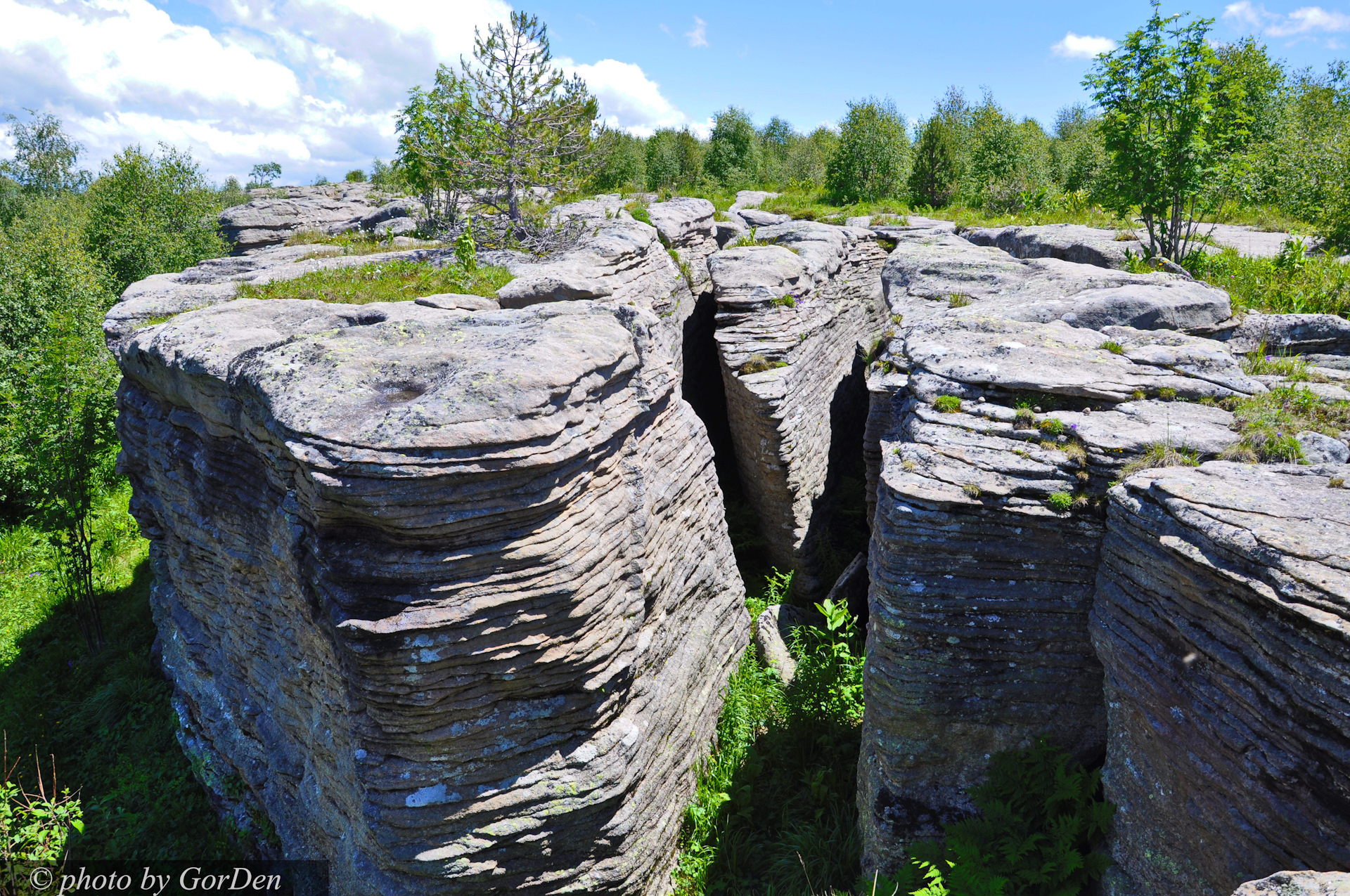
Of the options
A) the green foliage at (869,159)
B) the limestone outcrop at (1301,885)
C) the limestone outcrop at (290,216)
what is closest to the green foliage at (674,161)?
the green foliage at (869,159)

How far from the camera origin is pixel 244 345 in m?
7.91

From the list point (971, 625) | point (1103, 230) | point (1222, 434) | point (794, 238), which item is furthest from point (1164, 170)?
Result: point (971, 625)

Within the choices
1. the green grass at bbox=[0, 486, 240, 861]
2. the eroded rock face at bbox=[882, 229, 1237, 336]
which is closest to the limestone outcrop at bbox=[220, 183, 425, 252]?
the green grass at bbox=[0, 486, 240, 861]

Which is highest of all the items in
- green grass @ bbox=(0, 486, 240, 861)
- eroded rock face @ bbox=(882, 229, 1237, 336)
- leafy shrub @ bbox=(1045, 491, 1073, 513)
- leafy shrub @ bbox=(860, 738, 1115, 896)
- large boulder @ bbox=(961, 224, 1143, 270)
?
large boulder @ bbox=(961, 224, 1143, 270)

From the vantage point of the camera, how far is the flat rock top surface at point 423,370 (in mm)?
5840

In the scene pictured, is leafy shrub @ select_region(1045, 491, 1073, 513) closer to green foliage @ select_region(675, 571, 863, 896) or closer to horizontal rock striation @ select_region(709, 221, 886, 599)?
green foliage @ select_region(675, 571, 863, 896)

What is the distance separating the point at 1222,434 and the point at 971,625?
2.87 meters

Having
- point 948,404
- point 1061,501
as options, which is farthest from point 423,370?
point 1061,501

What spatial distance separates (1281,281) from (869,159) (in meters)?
21.0

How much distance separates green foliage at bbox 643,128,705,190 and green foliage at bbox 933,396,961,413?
32.8m

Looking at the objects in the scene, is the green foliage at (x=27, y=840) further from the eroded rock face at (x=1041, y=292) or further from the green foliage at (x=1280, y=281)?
the green foliage at (x=1280, y=281)

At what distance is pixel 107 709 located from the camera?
13312 mm

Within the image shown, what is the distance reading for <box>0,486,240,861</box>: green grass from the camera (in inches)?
409

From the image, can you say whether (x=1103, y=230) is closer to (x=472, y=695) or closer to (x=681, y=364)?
(x=681, y=364)
